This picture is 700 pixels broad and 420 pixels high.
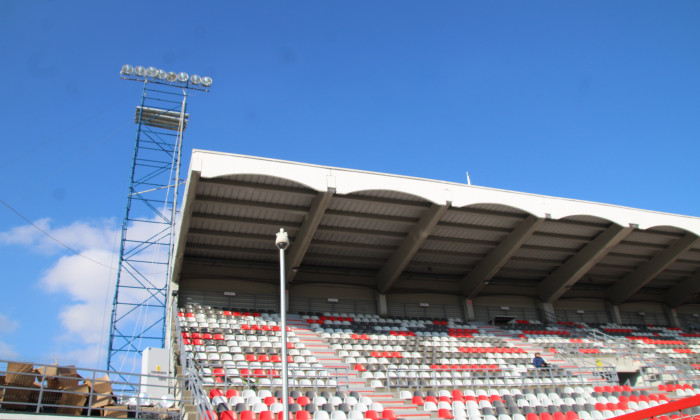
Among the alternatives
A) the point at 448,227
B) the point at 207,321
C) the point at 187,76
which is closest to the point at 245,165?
the point at 207,321

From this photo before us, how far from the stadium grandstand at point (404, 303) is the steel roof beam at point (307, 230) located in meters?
0.08

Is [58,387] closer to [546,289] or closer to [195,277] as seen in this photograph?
[195,277]

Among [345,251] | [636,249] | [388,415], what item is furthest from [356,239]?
[636,249]

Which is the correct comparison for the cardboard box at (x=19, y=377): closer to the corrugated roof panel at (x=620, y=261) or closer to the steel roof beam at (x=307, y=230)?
the steel roof beam at (x=307, y=230)

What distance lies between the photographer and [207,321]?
73.1 ft

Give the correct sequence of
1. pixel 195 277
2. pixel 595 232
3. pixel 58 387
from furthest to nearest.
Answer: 1. pixel 595 232
2. pixel 195 277
3. pixel 58 387

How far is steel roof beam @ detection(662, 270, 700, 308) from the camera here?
3384 cm

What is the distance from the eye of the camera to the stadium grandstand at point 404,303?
16484 millimetres

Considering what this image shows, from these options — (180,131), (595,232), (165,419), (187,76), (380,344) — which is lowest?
(165,419)

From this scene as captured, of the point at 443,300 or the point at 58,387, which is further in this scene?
the point at 443,300

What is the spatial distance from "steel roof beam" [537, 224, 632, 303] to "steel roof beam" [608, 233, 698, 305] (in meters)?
4.19

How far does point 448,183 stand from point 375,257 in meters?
5.99

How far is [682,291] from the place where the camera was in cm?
3488

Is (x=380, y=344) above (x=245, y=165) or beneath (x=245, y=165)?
beneath
